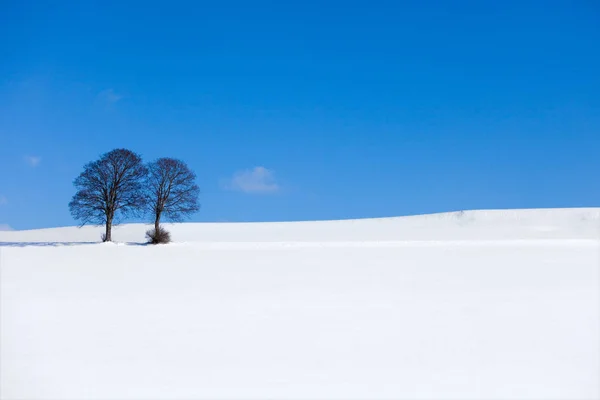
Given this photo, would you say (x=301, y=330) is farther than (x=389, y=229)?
No

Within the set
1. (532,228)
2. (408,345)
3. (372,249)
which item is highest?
(532,228)

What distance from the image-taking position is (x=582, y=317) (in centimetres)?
871

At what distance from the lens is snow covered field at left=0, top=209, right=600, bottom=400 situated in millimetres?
6004

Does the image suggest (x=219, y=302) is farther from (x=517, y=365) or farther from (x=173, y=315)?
(x=517, y=365)

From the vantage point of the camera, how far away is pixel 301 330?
7.83m

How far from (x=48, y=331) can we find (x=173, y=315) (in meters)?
1.90

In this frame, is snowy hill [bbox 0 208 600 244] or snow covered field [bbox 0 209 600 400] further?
snowy hill [bbox 0 208 600 244]

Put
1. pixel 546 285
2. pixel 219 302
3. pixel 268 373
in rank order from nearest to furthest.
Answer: pixel 268 373 < pixel 219 302 < pixel 546 285

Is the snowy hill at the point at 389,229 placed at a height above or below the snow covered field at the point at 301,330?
above

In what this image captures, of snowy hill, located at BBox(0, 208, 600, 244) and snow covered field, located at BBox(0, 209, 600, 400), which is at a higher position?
snowy hill, located at BBox(0, 208, 600, 244)

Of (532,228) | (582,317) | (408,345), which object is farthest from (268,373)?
(532,228)

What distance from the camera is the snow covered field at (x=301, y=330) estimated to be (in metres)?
6.00

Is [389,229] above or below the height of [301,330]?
above

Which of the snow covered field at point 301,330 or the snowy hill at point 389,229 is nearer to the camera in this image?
the snow covered field at point 301,330
